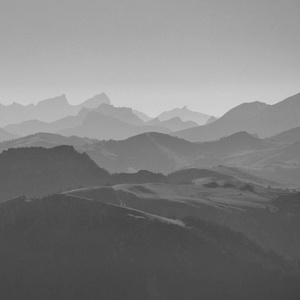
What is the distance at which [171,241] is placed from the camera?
179000mm

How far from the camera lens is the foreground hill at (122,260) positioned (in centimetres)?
15625

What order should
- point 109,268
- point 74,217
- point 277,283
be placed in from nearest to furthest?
point 109,268 → point 277,283 → point 74,217

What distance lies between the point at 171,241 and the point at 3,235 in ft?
199

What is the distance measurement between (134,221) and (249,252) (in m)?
46.4

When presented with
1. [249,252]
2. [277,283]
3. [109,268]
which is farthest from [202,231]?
[109,268]

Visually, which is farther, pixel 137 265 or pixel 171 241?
pixel 171 241

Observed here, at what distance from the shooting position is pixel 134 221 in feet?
605

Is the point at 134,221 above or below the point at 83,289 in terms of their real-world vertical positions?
above

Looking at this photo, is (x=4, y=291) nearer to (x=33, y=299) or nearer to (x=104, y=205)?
(x=33, y=299)

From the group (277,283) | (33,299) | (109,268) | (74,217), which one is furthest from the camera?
(74,217)

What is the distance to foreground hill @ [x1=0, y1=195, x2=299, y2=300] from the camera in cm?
15625

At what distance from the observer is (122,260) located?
166750 millimetres

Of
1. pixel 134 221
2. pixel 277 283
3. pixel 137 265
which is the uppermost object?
pixel 134 221

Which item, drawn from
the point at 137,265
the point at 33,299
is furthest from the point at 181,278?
the point at 33,299
